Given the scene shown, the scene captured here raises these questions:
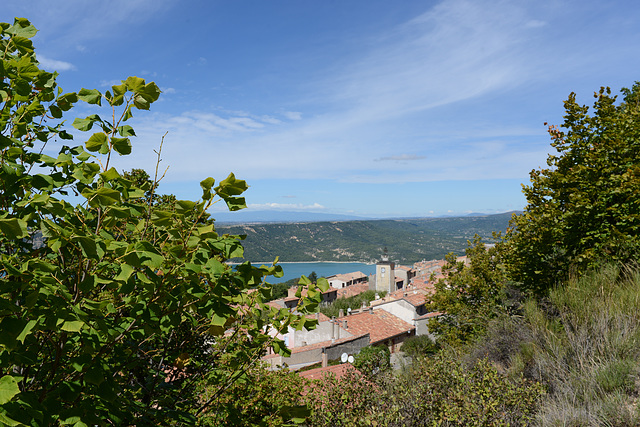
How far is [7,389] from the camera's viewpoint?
1.18 m

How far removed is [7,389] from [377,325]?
35.5 metres

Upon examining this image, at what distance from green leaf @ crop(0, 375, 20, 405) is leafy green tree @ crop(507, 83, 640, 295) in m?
9.58

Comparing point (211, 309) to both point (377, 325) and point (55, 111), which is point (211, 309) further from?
point (377, 325)

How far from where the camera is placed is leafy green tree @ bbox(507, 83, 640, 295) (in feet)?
26.2

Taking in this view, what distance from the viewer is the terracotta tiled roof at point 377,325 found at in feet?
104

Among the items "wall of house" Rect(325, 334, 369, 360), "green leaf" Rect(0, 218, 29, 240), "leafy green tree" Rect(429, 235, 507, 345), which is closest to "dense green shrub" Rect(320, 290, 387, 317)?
"wall of house" Rect(325, 334, 369, 360)

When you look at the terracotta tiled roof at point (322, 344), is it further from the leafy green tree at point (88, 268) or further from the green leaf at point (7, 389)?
the green leaf at point (7, 389)

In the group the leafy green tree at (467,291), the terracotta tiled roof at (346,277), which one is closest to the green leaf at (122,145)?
the leafy green tree at (467,291)

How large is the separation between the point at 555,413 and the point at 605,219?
6.46m

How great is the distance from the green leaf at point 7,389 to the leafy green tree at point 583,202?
958cm

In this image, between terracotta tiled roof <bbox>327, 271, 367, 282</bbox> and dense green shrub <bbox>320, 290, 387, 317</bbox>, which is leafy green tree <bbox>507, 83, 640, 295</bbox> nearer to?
dense green shrub <bbox>320, 290, 387, 317</bbox>

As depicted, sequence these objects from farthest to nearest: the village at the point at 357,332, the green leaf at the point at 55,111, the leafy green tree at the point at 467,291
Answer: the village at the point at 357,332
the leafy green tree at the point at 467,291
the green leaf at the point at 55,111

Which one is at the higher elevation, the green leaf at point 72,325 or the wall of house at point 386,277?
the green leaf at point 72,325

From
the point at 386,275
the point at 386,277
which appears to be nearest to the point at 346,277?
the point at 386,277
